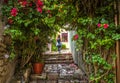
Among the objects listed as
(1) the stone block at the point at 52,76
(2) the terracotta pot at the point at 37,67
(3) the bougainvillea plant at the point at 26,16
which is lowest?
(1) the stone block at the point at 52,76

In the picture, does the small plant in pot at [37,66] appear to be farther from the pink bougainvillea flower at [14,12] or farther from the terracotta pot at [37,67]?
the pink bougainvillea flower at [14,12]

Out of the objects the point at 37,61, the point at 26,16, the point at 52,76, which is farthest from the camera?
the point at 37,61

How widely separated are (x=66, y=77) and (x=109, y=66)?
6.91 ft

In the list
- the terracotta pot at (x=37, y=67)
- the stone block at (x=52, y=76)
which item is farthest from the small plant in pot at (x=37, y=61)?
the stone block at (x=52, y=76)

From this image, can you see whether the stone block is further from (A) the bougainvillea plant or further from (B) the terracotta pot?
(A) the bougainvillea plant

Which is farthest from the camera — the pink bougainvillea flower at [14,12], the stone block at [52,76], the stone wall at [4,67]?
the stone block at [52,76]

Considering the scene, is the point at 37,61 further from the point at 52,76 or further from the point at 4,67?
the point at 4,67

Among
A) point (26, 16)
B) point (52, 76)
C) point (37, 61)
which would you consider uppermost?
point (26, 16)

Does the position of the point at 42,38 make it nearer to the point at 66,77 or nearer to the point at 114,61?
the point at 66,77

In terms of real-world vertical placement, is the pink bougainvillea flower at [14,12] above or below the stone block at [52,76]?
above

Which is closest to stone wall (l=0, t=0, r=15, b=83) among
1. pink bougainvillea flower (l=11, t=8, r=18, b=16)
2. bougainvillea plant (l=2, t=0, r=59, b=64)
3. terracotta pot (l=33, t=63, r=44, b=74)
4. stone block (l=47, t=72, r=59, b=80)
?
bougainvillea plant (l=2, t=0, r=59, b=64)

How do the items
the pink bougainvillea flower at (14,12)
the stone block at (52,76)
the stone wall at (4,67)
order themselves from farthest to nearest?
the stone block at (52,76), the pink bougainvillea flower at (14,12), the stone wall at (4,67)

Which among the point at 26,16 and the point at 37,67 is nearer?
the point at 26,16

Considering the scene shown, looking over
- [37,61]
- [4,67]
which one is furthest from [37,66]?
[4,67]
